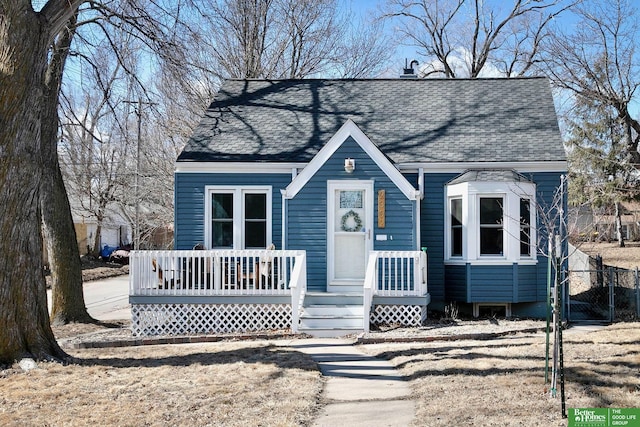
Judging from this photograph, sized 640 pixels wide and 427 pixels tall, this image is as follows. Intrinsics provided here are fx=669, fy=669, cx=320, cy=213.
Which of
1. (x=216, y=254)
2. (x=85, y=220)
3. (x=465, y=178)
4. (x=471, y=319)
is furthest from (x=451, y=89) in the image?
(x=85, y=220)

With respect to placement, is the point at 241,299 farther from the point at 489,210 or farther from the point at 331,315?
the point at 489,210

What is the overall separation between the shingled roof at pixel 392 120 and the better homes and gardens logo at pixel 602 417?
9.59 meters

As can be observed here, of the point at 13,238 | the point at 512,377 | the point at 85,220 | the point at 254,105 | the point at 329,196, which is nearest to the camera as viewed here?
the point at 512,377

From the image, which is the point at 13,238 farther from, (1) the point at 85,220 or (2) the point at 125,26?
(1) the point at 85,220

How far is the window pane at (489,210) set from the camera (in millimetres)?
15141

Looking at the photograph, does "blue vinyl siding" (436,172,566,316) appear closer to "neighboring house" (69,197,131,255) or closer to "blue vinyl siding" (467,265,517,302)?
"blue vinyl siding" (467,265,517,302)

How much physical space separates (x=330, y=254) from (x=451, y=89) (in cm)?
634

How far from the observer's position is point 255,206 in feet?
52.6

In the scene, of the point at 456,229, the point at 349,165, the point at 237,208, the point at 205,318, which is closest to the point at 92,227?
the point at 237,208

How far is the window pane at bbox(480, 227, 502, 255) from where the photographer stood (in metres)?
15.2

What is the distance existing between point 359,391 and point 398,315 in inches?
230

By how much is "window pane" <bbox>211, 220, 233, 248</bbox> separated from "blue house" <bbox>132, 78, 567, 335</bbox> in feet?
0.10

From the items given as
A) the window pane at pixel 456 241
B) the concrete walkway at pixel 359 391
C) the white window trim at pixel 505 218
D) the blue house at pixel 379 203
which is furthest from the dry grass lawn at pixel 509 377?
the window pane at pixel 456 241

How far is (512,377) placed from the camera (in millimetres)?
8273
